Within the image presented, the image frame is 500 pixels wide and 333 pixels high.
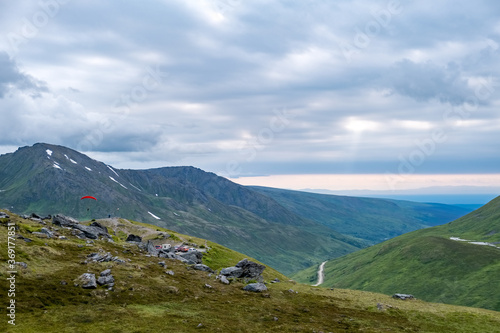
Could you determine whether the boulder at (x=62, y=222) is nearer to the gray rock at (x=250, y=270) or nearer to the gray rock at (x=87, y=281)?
the gray rock at (x=87, y=281)

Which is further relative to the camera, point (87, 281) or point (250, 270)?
point (250, 270)

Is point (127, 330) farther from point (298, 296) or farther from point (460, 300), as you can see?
point (460, 300)

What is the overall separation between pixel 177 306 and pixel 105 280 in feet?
34.6

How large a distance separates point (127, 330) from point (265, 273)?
4874 cm

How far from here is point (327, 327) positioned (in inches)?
1690

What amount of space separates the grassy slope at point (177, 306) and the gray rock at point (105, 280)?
3.71 feet

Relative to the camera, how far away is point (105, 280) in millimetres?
47250

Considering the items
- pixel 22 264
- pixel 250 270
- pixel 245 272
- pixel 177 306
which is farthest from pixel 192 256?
pixel 22 264

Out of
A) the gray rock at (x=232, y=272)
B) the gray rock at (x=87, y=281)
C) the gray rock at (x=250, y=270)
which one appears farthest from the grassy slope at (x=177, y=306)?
the gray rock at (x=250, y=270)

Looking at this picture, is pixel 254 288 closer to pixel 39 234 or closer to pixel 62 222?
pixel 39 234

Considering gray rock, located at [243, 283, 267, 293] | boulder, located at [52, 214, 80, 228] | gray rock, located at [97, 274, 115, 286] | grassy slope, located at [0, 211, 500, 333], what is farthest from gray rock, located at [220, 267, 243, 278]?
boulder, located at [52, 214, 80, 228]

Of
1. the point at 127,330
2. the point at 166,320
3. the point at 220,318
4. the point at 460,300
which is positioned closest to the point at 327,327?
the point at 220,318

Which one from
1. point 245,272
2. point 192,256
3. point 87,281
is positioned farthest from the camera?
point 192,256

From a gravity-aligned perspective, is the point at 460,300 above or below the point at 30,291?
below
